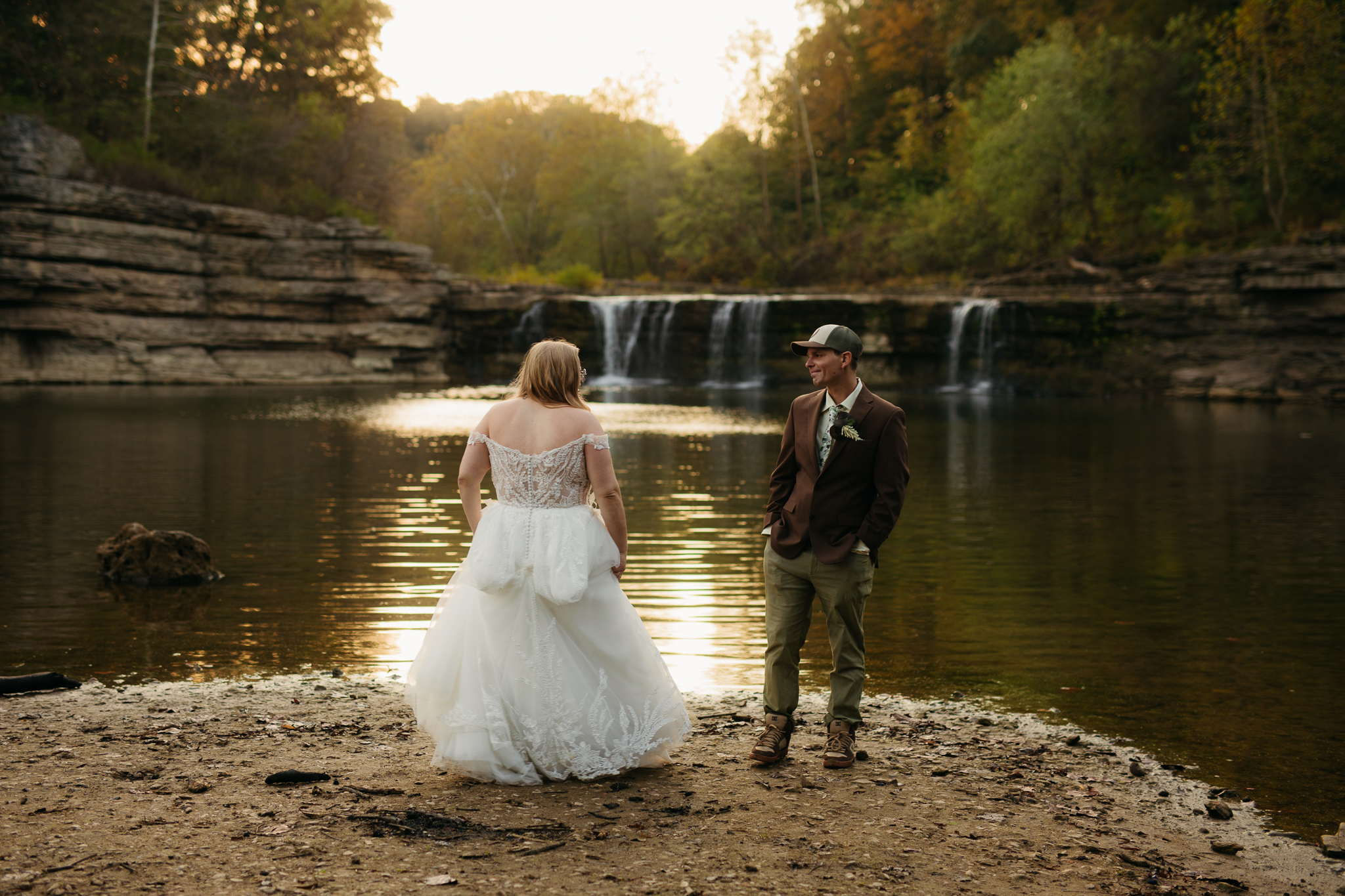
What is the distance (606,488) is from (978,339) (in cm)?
3853

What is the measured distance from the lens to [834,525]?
16.1ft

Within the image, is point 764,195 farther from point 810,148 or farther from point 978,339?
point 978,339

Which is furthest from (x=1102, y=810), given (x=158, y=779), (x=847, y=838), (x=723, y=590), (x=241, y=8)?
(x=241, y=8)

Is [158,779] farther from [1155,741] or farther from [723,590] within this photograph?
[723,590]

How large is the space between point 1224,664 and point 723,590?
3.89m

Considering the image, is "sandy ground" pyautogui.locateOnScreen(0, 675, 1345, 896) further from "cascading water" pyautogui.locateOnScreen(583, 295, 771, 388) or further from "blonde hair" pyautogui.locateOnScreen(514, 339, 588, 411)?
"cascading water" pyautogui.locateOnScreen(583, 295, 771, 388)

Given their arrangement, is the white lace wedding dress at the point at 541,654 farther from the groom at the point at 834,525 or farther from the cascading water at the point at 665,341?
the cascading water at the point at 665,341

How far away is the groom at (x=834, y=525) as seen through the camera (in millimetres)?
4848

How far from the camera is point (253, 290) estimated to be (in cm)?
4094

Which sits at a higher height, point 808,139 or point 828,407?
point 808,139

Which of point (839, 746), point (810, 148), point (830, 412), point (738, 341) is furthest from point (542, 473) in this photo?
point (810, 148)

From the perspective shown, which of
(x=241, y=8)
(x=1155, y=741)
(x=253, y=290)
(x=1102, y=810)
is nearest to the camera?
(x=1102, y=810)

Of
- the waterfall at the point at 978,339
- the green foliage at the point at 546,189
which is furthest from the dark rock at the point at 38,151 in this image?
the green foliage at the point at 546,189

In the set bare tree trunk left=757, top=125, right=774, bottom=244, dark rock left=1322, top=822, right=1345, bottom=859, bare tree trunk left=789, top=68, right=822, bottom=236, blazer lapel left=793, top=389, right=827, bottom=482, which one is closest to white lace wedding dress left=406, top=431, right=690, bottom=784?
blazer lapel left=793, top=389, right=827, bottom=482
